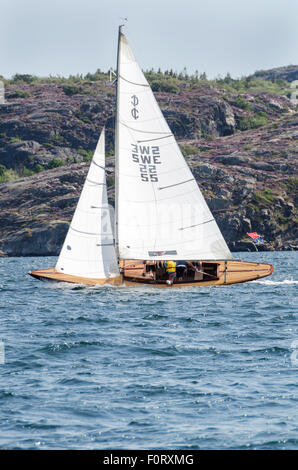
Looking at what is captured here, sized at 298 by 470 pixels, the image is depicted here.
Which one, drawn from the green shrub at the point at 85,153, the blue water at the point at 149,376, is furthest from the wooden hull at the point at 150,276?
the green shrub at the point at 85,153

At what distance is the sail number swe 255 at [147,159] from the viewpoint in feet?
104

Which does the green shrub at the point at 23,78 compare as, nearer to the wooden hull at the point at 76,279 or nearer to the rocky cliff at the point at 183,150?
the rocky cliff at the point at 183,150

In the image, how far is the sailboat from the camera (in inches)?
1249

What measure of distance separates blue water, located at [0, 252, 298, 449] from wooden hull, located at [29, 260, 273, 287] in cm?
338

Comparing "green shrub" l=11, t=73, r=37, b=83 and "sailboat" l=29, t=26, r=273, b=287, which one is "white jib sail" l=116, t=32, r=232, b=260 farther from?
"green shrub" l=11, t=73, r=37, b=83

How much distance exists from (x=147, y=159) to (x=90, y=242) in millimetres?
4239

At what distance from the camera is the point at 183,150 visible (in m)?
107

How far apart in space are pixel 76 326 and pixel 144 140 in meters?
11.0

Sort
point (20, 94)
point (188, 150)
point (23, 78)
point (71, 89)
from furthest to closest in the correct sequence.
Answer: point (23, 78) → point (20, 94) → point (71, 89) → point (188, 150)

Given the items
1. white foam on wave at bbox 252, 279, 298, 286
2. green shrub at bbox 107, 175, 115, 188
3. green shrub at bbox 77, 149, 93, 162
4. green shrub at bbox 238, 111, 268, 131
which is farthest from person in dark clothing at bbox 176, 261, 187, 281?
green shrub at bbox 238, 111, 268, 131

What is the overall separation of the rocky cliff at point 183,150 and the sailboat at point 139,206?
177 feet

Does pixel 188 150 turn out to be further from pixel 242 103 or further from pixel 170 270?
pixel 170 270

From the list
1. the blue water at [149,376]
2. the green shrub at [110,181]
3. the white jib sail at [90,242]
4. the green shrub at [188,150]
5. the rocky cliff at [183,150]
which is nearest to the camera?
the blue water at [149,376]

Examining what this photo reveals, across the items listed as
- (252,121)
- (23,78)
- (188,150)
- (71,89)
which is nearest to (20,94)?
(71,89)
